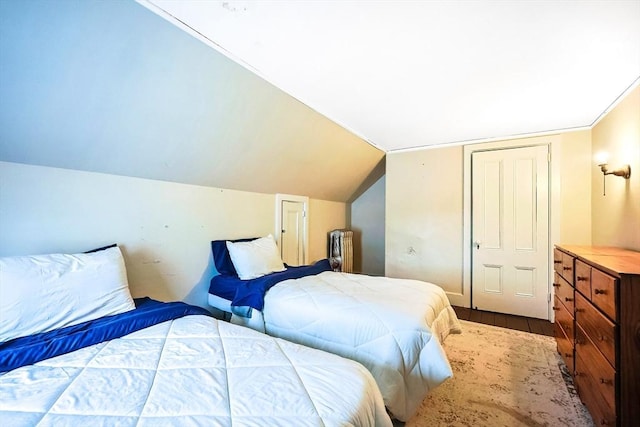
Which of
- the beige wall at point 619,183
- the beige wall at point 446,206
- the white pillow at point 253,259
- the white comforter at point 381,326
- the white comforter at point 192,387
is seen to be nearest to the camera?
the white comforter at point 192,387

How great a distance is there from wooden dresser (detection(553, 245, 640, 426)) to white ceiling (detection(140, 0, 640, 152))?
1.24 meters

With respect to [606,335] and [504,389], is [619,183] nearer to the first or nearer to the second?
[606,335]

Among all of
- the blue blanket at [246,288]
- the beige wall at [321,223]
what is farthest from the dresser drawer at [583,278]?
the beige wall at [321,223]

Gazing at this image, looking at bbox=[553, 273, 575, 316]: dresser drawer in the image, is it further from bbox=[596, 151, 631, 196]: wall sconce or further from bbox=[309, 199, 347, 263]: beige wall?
bbox=[309, 199, 347, 263]: beige wall

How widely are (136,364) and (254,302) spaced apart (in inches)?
42.0

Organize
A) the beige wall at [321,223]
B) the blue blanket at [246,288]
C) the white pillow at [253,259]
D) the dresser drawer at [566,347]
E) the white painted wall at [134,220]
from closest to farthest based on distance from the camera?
the white painted wall at [134,220]
the dresser drawer at [566,347]
the blue blanket at [246,288]
the white pillow at [253,259]
the beige wall at [321,223]

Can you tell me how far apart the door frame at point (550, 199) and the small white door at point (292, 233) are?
2.10 meters

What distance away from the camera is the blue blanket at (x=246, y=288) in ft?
7.12

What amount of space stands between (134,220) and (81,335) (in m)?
1.06

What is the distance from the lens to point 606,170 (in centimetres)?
235

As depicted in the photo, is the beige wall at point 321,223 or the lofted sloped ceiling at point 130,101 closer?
the lofted sloped ceiling at point 130,101

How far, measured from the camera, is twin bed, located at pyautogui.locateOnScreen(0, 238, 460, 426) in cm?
86

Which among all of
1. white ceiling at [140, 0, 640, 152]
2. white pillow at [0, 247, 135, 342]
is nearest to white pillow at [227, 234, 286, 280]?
white pillow at [0, 247, 135, 342]

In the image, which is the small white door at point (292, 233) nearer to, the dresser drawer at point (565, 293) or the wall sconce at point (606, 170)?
the dresser drawer at point (565, 293)
